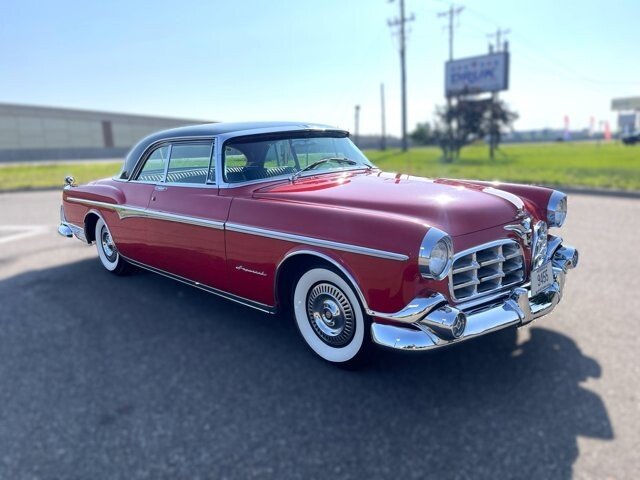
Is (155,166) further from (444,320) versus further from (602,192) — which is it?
(602,192)

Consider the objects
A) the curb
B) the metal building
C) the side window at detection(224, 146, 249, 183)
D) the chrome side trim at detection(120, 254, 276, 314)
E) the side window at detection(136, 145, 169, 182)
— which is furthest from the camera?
the metal building

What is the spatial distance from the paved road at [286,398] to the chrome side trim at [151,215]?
74 centimetres

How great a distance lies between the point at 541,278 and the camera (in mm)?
3102

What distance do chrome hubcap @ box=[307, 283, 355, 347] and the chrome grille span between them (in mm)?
660

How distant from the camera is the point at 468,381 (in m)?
2.83

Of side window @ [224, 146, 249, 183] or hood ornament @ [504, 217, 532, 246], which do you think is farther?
side window @ [224, 146, 249, 183]

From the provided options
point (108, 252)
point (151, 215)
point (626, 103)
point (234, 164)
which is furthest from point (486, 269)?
point (626, 103)

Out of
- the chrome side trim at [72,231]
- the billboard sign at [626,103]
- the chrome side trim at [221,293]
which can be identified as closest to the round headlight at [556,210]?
the chrome side trim at [221,293]

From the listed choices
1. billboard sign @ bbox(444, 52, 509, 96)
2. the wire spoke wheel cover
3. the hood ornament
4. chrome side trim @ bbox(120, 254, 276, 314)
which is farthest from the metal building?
the hood ornament

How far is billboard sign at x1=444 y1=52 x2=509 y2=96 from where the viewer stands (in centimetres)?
3453

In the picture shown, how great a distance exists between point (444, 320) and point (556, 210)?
5.81 ft

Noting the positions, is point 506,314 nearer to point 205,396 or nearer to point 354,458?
point 354,458

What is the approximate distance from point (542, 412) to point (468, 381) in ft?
1.43

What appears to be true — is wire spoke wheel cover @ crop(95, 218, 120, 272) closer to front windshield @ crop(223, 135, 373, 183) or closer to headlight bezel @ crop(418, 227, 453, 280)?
front windshield @ crop(223, 135, 373, 183)
